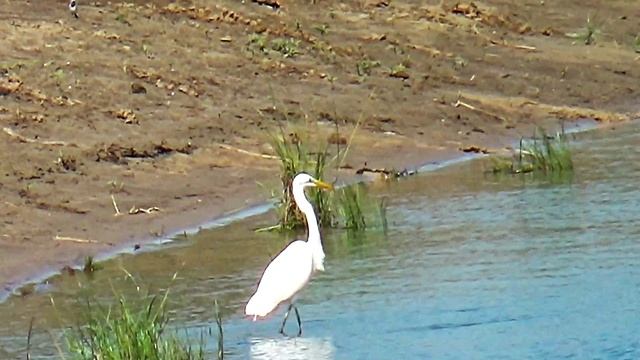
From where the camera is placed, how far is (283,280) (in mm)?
10367

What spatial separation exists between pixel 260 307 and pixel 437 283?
62.2 inches

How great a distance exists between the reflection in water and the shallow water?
16 millimetres

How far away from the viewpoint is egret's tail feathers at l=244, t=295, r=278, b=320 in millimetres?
10211

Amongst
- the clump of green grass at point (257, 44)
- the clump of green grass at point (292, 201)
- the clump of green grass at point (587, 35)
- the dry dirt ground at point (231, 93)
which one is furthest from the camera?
the clump of green grass at point (587, 35)

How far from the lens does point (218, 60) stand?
18750mm

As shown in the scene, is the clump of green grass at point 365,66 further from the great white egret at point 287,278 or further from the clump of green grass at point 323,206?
the great white egret at point 287,278

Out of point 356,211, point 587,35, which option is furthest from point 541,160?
point 587,35

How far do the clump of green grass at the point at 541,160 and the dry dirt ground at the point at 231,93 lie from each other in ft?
3.29

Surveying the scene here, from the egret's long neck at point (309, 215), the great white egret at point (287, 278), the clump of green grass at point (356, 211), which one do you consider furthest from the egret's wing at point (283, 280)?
the clump of green grass at point (356, 211)

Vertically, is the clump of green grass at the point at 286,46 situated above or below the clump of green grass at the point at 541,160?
above

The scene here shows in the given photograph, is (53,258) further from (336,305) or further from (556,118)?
(556,118)

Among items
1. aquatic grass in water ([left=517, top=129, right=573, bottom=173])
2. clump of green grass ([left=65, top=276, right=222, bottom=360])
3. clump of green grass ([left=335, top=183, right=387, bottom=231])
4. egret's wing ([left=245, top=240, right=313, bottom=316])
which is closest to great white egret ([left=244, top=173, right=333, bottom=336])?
egret's wing ([left=245, top=240, right=313, bottom=316])

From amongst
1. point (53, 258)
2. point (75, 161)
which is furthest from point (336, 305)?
point (75, 161)

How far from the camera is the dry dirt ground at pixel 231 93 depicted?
14039mm
